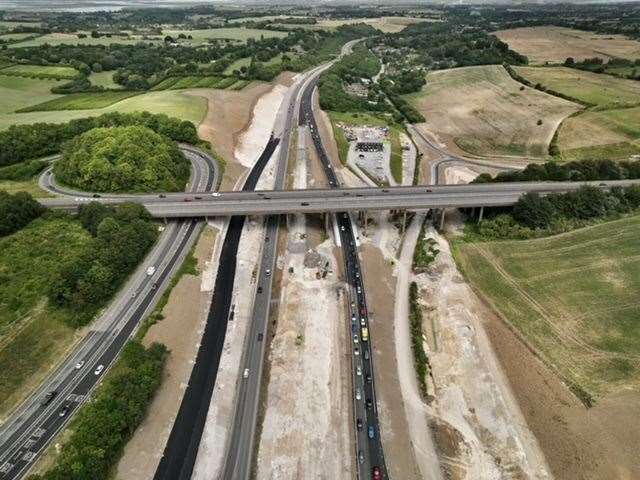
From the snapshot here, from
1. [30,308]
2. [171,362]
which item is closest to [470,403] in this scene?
[171,362]

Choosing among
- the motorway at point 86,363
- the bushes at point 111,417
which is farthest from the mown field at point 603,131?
the bushes at point 111,417

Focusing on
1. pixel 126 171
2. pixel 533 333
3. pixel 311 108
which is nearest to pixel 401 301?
pixel 533 333

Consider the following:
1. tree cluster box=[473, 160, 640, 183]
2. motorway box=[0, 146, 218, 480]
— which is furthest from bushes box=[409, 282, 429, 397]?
tree cluster box=[473, 160, 640, 183]

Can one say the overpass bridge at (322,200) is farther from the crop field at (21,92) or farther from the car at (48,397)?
the crop field at (21,92)

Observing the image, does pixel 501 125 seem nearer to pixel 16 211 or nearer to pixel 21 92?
pixel 16 211

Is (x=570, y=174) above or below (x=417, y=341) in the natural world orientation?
below

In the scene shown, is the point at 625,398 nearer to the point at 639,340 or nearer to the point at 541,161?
the point at 639,340
